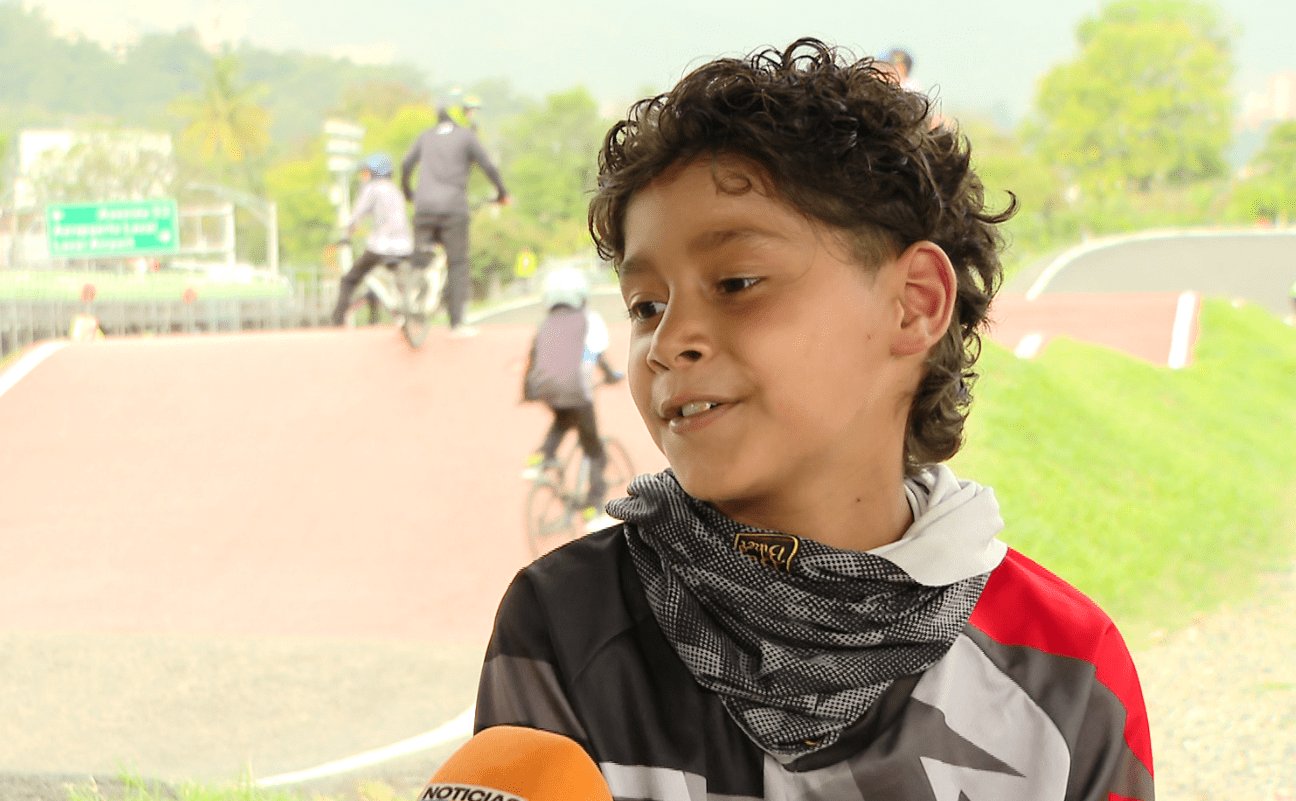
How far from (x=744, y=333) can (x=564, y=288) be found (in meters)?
2.12

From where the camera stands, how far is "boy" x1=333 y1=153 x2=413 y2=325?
3.60 metres

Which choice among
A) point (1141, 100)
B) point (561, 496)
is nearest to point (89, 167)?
point (561, 496)

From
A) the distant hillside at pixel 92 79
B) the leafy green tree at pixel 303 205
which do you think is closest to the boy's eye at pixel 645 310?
the distant hillside at pixel 92 79

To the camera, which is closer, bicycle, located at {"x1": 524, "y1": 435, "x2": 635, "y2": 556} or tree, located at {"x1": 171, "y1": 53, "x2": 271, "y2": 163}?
bicycle, located at {"x1": 524, "y1": 435, "x2": 635, "y2": 556}

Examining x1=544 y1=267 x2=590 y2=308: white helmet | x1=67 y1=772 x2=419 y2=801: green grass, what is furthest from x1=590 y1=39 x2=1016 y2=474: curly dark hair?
x1=544 y1=267 x2=590 y2=308: white helmet

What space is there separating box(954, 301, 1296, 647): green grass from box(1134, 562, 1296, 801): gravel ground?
3.0 inches

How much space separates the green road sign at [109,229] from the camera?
2426mm

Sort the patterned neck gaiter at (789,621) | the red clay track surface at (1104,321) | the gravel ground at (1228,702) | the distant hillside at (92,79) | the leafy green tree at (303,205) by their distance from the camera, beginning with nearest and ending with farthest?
the patterned neck gaiter at (789,621)
the gravel ground at (1228,702)
the distant hillside at (92,79)
the leafy green tree at (303,205)
the red clay track surface at (1104,321)

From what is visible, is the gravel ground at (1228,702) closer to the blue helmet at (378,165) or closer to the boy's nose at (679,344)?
the boy's nose at (679,344)

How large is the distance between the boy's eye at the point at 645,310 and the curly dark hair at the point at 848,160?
0.15ft

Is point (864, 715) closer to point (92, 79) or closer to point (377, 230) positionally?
point (92, 79)

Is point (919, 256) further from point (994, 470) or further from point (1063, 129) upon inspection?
point (1063, 129)

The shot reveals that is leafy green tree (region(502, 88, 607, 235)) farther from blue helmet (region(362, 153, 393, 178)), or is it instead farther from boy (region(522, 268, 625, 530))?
boy (region(522, 268, 625, 530))

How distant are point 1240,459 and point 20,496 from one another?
2862 millimetres
